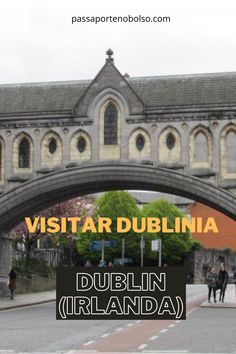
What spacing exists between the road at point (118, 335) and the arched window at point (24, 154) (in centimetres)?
822

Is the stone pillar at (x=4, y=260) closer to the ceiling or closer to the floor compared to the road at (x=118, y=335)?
closer to the ceiling

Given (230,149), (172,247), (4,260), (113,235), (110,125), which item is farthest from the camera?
(172,247)

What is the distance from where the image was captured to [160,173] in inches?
1196

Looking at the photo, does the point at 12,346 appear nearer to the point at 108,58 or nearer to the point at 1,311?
the point at 1,311

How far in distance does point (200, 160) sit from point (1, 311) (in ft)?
31.9

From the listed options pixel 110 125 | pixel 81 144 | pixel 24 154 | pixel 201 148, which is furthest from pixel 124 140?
pixel 24 154

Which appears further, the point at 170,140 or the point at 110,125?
the point at 110,125

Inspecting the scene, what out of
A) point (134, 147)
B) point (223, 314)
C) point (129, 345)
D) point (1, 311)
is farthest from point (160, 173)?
point (129, 345)

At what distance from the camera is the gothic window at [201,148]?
30844 mm

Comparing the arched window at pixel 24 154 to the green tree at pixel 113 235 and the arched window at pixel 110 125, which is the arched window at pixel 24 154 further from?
the green tree at pixel 113 235

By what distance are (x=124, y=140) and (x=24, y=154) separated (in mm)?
4483

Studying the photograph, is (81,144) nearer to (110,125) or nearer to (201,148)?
(110,125)

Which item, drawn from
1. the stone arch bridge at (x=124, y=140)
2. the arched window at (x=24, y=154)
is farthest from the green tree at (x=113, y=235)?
the stone arch bridge at (x=124, y=140)

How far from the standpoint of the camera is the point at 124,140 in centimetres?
3131
